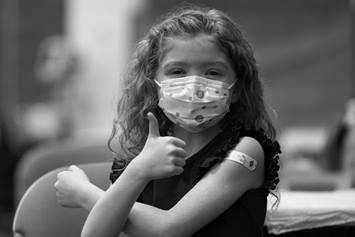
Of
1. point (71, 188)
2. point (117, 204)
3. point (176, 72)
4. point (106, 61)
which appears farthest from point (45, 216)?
point (106, 61)

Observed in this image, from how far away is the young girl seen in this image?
4.45 feet

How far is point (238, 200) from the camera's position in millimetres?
1416

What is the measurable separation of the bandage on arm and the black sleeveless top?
0.8 inches

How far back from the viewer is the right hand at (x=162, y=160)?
1.34m

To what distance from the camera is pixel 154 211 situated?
1.38 m

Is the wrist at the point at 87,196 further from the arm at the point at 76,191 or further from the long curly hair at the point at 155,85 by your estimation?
the long curly hair at the point at 155,85

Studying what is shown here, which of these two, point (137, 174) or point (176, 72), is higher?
point (176, 72)

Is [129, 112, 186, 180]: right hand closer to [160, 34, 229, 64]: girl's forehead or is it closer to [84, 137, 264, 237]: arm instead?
[84, 137, 264, 237]: arm

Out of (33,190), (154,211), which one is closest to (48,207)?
(33,190)

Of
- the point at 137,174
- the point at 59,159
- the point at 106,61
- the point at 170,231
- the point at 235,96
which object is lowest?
the point at 106,61

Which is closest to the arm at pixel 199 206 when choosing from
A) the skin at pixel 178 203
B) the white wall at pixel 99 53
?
the skin at pixel 178 203

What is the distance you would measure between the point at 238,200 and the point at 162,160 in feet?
0.60

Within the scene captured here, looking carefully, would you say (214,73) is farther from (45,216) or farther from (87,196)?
(45,216)

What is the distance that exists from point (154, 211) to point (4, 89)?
7.18m
